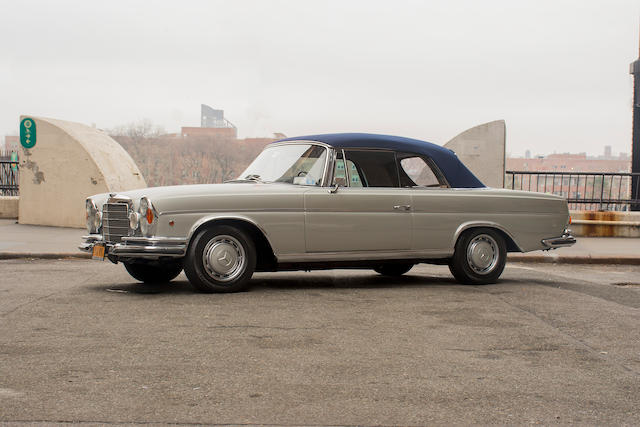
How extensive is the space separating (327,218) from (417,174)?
1412 millimetres

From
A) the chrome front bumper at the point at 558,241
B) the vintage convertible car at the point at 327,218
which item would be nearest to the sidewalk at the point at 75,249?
the chrome front bumper at the point at 558,241

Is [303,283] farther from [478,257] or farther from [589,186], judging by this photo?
[589,186]

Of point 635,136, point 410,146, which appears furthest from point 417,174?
point 635,136

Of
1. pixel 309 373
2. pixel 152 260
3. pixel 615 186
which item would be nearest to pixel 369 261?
pixel 152 260

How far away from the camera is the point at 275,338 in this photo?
19.3 feet

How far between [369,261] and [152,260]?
7.66 feet

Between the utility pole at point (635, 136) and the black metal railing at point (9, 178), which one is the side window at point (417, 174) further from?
the black metal railing at point (9, 178)

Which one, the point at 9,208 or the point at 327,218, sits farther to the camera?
the point at 9,208

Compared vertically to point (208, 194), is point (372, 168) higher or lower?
higher

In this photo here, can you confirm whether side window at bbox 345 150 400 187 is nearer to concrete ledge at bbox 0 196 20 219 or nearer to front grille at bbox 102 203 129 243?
front grille at bbox 102 203 129 243

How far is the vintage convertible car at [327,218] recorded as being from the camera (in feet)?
26.0

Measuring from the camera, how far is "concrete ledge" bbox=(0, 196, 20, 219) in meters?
18.0

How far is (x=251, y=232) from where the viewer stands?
8367 mm

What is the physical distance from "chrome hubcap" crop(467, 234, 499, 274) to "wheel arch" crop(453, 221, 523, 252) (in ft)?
0.46
